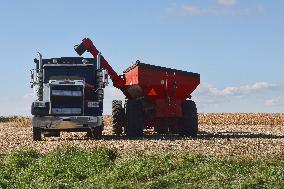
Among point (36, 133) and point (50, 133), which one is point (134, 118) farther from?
point (36, 133)

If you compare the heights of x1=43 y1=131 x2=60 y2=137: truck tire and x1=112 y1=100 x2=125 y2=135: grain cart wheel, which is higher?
x1=112 y1=100 x2=125 y2=135: grain cart wheel

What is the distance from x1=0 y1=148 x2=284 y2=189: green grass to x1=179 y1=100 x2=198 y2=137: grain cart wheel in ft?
30.9

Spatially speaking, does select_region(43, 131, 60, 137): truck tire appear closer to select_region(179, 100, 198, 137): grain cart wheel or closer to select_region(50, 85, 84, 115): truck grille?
select_region(50, 85, 84, 115): truck grille

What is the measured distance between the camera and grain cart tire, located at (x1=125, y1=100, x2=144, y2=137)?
2297 cm

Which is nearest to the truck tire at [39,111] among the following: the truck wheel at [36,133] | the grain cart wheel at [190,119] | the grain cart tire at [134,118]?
the truck wheel at [36,133]

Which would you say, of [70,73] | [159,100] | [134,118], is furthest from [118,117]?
[70,73]

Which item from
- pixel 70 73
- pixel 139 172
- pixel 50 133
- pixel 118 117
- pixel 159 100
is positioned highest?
pixel 70 73

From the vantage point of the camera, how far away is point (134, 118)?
23016 millimetres

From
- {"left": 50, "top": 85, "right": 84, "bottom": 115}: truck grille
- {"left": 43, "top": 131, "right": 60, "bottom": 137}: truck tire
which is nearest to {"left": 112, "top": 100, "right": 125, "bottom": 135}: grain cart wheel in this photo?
{"left": 43, "top": 131, "right": 60, "bottom": 137}: truck tire

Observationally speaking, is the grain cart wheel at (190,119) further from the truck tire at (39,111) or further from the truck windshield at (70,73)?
the truck tire at (39,111)

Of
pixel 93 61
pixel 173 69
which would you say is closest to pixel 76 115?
pixel 93 61

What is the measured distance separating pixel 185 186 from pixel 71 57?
13819 mm

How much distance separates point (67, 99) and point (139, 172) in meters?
11.6

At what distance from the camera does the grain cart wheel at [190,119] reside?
23516mm
